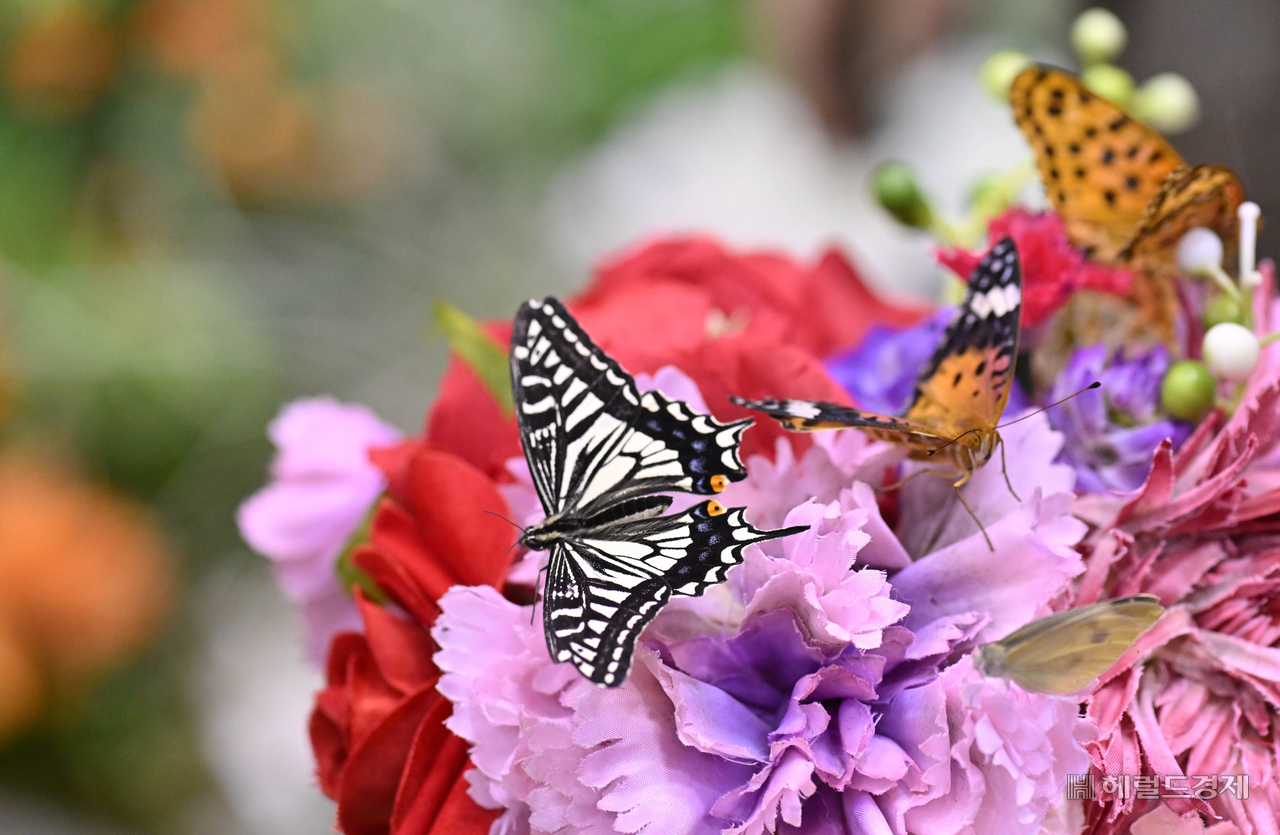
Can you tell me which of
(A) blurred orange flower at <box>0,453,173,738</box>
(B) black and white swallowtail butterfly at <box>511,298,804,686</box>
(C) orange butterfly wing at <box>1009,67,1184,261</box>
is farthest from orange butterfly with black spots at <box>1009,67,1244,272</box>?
(A) blurred orange flower at <box>0,453,173,738</box>

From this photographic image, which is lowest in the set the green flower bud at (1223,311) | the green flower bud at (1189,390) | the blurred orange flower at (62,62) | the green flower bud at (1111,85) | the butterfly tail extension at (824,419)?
the green flower bud at (1189,390)

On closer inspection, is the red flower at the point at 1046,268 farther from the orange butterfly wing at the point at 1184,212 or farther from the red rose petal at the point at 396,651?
the red rose petal at the point at 396,651

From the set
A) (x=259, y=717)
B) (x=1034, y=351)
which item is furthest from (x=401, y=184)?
(x=1034, y=351)

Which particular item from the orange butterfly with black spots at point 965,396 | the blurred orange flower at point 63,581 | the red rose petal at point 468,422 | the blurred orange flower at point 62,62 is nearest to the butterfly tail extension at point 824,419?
the orange butterfly with black spots at point 965,396

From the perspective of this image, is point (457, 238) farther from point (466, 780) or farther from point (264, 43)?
point (466, 780)

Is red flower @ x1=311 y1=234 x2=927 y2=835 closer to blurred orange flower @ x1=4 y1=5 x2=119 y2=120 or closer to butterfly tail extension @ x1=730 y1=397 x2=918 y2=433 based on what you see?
butterfly tail extension @ x1=730 y1=397 x2=918 y2=433

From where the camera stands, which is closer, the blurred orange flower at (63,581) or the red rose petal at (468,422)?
the red rose petal at (468,422)
